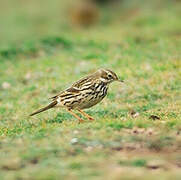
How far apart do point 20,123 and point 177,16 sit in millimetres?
14780

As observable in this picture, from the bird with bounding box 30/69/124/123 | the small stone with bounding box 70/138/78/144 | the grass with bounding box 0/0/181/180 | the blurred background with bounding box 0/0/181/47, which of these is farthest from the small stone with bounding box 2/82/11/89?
the blurred background with bounding box 0/0/181/47

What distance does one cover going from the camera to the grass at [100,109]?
7.85 m

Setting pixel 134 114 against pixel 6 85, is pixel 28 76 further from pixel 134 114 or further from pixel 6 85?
pixel 134 114

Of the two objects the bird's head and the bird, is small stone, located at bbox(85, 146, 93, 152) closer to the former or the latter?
the bird

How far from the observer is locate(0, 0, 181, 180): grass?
785cm

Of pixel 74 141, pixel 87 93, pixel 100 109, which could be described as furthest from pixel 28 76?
pixel 74 141

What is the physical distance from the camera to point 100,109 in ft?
39.9

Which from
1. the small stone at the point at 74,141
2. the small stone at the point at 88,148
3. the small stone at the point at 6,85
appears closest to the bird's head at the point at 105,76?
the small stone at the point at 74,141

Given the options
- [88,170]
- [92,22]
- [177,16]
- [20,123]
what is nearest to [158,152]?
[88,170]

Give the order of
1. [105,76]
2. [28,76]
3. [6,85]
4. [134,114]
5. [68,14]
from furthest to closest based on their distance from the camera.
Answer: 1. [68,14]
2. [28,76]
3. [6,85]
4. [134,114]
5. [105,76]

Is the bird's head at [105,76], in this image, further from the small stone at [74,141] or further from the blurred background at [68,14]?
the blurred background at [68,14]

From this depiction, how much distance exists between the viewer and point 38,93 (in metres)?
14.5

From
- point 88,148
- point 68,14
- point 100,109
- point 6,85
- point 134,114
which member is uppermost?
point 88,148

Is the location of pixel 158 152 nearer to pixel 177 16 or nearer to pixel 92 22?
pixel 177 16
